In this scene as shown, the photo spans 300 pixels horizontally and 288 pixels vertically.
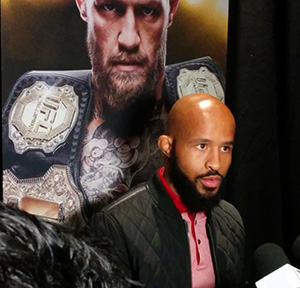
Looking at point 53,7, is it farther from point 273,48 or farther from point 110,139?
point 273,48

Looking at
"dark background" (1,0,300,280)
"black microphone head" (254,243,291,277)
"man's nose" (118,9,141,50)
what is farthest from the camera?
"dark background" (1,0,300,280)

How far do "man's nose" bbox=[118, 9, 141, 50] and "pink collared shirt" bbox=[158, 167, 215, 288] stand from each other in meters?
0.26

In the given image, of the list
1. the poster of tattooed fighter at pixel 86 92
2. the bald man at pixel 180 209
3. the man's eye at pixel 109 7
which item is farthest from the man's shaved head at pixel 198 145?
the man's eye at pixel 109 7

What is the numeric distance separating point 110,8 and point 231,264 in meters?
0.53

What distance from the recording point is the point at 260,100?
1.16 metres

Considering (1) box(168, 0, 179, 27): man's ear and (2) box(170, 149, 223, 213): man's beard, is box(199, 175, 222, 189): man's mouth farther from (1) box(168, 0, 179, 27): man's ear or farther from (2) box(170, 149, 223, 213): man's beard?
(1) box(168, 0, 179, 27): man's ear

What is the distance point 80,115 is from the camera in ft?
3.27

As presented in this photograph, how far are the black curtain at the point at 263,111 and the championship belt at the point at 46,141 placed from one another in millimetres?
346

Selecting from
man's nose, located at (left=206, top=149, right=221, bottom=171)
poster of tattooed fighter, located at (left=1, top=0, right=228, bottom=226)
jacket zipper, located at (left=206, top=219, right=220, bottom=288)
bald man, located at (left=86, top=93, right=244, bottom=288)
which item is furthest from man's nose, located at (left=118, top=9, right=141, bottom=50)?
jacket zipper, located at (left=206, top=219, right=220, bottom=288)

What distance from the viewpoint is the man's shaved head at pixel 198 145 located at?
0.88 meters

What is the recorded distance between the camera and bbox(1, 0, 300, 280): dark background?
107 centimetres

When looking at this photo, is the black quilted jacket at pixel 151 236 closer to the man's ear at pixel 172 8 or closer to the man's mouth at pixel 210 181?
the man's mouth at pixel 210 181

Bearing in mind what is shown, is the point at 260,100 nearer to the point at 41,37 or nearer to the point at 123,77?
the point at 123,77

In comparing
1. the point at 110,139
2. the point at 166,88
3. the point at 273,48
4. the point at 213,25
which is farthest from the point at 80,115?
the point at 273,48
